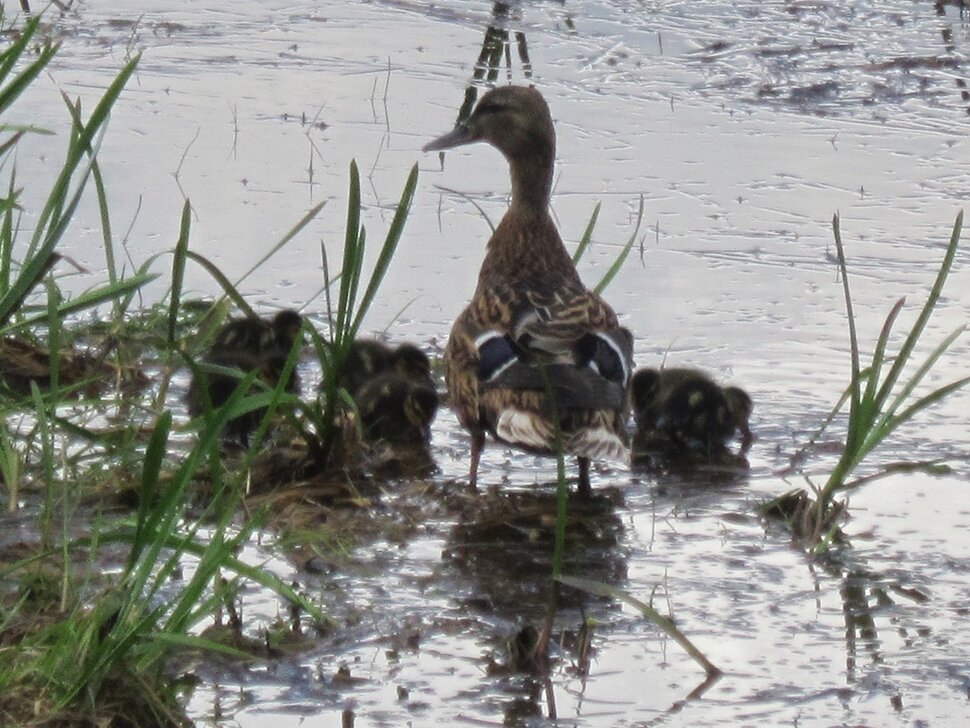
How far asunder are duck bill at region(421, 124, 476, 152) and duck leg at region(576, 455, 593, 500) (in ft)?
6.09

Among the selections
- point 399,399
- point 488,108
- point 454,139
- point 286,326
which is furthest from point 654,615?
point 454,139

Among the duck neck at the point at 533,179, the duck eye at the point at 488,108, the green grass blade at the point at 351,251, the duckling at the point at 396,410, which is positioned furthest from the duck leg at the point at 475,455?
the duck eye at the point at 488,108

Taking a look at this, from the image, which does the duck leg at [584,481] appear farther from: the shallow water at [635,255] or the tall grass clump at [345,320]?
the tall grass clump at [345,320]

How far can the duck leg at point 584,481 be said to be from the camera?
15.3ft

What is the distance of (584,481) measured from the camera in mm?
4703

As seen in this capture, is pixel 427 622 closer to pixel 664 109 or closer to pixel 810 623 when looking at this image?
pixel 810 623

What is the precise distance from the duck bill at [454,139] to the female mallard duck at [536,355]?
0.62 m

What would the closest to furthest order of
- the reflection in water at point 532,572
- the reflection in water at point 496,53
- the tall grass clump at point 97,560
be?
1. the tall grass clump at point 97,560
2. the reflection in water at point 532,572
3. the reflection in water at point 496,53

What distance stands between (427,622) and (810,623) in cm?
74

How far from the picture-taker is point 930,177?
7383 millimetres

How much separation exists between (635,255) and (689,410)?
68.9 inches

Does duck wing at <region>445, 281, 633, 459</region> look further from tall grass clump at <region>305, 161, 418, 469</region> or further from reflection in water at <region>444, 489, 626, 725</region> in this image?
tall grass clump at <region>305, 161, 418, 469</region>

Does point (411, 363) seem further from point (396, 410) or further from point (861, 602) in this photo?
point (861, 602)

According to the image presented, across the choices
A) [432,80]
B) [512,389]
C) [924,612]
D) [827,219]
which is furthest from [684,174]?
[924,612]
